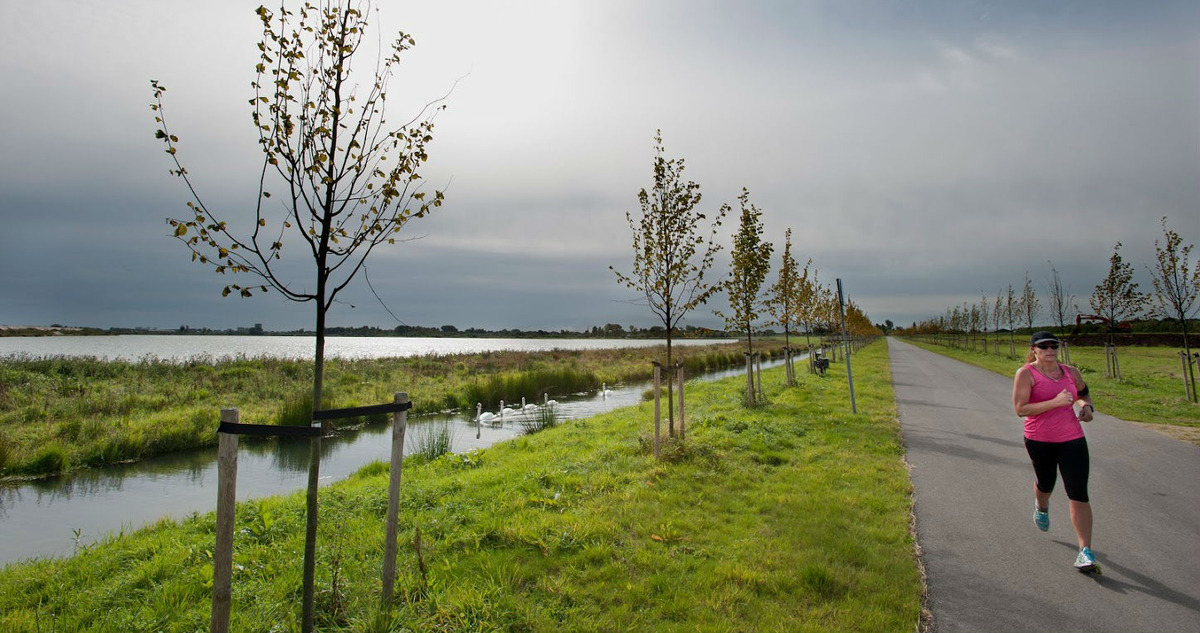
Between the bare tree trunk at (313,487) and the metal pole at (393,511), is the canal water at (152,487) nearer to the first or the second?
the bare tree trunk at (313,487)

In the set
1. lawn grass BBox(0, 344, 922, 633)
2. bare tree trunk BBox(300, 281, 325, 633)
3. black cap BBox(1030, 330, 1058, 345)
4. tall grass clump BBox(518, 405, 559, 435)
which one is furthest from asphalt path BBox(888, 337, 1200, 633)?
tall grass clump BBox(518, 405, 559, 435)

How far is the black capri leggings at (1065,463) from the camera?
4.84 meters

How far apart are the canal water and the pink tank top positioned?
995 centimetres

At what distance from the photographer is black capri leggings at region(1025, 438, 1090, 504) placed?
4.84 meters

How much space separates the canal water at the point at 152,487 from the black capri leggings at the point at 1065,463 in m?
9.94

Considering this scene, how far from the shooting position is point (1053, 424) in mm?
5105

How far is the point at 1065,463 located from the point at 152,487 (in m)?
15.1

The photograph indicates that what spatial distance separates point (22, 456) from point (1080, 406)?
61.4 feet

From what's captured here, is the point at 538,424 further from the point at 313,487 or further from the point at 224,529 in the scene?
the point at 224,529

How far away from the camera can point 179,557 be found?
577cm

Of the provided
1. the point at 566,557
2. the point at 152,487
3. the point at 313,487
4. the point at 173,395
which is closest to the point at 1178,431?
the point at 566,557

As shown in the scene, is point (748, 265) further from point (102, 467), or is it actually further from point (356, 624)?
point (102, 467)

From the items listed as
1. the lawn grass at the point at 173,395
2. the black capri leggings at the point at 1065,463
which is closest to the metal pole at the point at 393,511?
the black capri leggings at the point at 1065,463

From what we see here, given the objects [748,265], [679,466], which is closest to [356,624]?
[679,466]
